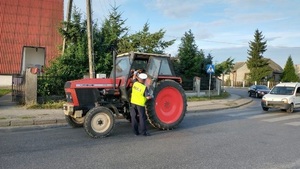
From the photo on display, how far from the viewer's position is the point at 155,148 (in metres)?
7.70

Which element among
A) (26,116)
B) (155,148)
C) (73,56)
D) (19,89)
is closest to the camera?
(155,148)

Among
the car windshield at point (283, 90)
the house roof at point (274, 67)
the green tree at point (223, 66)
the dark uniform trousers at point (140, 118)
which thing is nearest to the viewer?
the dark uniform trousers at point (140, 118)

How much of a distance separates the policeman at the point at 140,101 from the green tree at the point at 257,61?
196 ft

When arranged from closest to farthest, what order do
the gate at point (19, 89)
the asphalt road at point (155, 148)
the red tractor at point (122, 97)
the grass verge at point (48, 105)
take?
1. the asphalt road at point (155, 148)
2. the red tractor at point (122, 97)
3. the grass verge at point (48, 105)
4. the gate at point (19, 89)

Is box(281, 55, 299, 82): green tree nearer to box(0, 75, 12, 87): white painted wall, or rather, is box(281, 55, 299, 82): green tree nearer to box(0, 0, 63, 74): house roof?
box(0, 0, 63, 74): house roof

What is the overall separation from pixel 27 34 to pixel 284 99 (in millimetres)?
21657

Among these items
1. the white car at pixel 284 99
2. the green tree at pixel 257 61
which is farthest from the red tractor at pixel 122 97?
the green tree at pixel 257 61

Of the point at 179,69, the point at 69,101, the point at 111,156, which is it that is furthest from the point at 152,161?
the point at 179,69

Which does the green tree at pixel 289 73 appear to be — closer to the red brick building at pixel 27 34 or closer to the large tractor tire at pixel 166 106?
the red brick building at pixel 27 34

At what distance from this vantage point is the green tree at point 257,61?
65.4 meters

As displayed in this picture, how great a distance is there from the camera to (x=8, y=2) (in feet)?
97.7

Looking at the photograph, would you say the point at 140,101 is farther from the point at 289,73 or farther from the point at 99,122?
the point at 289,73

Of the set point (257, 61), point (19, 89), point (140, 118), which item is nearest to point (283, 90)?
point (140, 118)

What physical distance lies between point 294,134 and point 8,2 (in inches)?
1078
